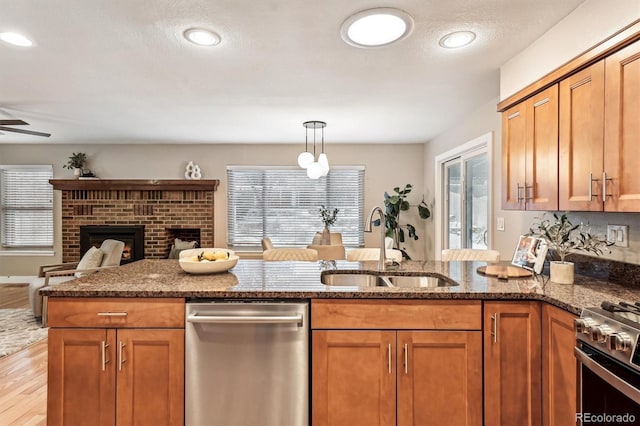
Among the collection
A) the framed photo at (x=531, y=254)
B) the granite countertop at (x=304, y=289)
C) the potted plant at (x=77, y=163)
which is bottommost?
the granite countertop at (x=304, y=289)

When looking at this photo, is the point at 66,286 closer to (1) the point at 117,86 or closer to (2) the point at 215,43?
(2) the point at 215,43

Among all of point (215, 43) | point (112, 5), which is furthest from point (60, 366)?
point (215, 43)

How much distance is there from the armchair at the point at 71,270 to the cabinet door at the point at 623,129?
4345 millimetres

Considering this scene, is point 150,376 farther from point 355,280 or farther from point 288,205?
point 288,205

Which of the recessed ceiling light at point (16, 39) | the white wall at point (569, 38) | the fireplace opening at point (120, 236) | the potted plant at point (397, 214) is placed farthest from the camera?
the fireplace opening at point (120, 236)

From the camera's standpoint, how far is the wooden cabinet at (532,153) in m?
2.02

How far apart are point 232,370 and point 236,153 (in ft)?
15.4

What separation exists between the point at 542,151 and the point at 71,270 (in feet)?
15.3

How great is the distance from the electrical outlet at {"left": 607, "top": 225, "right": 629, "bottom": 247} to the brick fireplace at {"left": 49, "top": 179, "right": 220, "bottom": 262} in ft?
16.6

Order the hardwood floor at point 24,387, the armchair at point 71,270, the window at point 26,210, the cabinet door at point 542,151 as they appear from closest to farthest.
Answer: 1. the cabinet door at point 542,151
2. the hardwood floor at point 24,387
3. the armchair at point 71,270
4. the window at point 26,210

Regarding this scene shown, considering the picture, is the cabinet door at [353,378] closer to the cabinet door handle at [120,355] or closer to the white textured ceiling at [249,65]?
the cabinet door handle at [120,355]

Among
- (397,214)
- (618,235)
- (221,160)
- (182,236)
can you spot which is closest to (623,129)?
(618,235)

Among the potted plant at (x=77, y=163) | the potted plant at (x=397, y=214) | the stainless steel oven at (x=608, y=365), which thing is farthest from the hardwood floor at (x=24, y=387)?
the potted plant at (x=397, y=214)

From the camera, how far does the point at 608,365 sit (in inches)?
48.8
